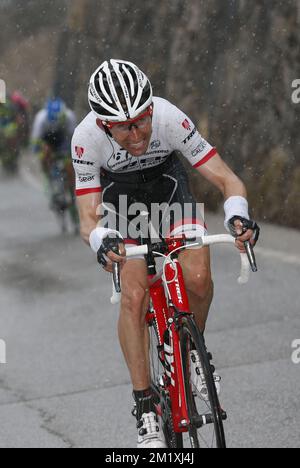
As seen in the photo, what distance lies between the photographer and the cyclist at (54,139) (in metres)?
14.1

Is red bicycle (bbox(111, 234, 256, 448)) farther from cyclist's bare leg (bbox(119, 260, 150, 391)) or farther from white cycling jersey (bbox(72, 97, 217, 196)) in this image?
white cycling jersey (bbox(72, 97, 217, 196))

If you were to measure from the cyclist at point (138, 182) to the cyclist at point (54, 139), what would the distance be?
885 cm

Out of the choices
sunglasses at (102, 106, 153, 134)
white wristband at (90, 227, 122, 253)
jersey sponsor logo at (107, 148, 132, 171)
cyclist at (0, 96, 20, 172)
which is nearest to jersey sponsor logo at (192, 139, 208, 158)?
jersey sponsor logo at (107, 148, 132, 171)

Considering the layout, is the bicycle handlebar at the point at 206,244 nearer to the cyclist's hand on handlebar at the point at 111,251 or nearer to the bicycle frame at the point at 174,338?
the cyclist's hand on handlebar at the point at 111,251

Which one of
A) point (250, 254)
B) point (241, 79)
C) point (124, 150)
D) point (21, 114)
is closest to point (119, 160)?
point (124, 150)

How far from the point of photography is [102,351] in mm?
7941

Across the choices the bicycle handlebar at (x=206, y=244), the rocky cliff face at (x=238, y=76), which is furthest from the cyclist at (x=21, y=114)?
the bicycle handlebar at (x=206, y=244)

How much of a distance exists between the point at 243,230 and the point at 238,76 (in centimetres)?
1030

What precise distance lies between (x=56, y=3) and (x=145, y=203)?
2645 centimetres

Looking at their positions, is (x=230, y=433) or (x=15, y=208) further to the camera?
(x=15, y=208)

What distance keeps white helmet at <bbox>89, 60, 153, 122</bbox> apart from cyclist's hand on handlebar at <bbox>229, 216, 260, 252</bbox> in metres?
0.66
